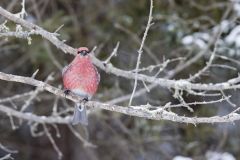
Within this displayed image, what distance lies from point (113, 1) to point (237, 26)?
167 centimetres

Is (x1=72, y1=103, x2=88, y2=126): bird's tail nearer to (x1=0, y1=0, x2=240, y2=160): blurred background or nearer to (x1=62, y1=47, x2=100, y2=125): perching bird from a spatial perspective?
(x1=62, y1=47, x2=100, y2=125): perching bird

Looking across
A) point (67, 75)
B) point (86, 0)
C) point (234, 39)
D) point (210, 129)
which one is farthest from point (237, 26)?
point (67, 75)

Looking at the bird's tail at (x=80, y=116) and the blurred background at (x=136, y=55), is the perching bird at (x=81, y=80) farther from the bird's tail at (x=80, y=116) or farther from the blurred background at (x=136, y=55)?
the blurred background at (x=136, y=55)

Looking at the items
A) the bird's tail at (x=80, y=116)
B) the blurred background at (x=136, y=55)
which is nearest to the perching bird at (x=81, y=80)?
the bird's tail at (x=80, y=116)

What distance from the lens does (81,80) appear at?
15.0 ft

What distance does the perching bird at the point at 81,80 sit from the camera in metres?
4.54

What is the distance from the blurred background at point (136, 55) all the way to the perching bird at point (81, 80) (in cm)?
189

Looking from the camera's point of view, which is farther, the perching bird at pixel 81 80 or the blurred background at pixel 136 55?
the blurred background at pixel 136 55

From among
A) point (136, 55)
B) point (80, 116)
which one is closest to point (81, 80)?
point (80, 116)

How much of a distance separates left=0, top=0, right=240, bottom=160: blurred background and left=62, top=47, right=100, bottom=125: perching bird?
1.89m

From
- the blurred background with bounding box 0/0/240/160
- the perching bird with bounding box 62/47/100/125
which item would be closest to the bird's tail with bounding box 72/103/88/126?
the perching bird with bounding box 62/47/100/125

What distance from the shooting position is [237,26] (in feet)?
21.4

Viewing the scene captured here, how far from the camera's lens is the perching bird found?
4.54 meters

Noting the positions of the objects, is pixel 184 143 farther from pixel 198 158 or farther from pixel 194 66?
pixel 194 66
